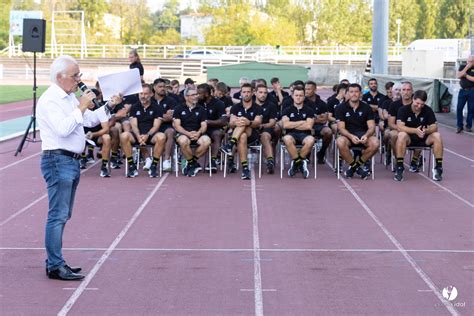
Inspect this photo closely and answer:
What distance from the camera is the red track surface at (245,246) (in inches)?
300

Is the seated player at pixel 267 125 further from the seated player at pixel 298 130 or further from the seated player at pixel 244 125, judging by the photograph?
the seated player at pixel 298 130

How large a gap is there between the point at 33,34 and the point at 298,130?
6.44m

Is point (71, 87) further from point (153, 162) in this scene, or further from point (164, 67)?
point (164, 67)

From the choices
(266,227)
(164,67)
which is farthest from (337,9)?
(266,227)

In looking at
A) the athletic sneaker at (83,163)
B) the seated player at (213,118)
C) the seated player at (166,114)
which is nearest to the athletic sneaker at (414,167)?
the seated player at (213,118)

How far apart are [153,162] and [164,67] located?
46.3 m

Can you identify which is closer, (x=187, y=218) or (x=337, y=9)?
(x=187, y=218)

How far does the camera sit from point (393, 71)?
2216 inches

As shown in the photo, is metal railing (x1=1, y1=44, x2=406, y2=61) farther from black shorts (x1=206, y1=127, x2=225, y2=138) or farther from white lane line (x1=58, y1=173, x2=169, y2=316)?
white lane line (x1=58, y1=173, x2=169, y2=316)

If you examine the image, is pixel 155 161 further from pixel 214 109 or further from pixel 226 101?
pixel 226 101

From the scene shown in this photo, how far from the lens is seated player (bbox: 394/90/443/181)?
14938 millimetres

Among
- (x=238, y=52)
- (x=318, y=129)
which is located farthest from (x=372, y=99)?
(x=238, y=52)

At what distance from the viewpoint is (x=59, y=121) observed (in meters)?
7.93

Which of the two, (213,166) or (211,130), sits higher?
(211,130)
